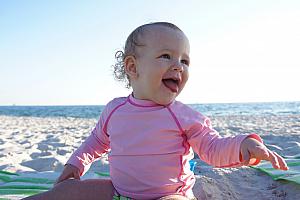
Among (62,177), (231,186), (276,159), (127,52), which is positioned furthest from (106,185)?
(231,186)

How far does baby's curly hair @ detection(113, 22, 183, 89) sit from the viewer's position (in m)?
1.62

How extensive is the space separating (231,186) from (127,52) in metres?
1.11

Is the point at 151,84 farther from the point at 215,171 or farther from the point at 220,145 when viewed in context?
the point at 215,171

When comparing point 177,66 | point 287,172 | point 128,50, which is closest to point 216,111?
point 287,172

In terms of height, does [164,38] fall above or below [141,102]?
above

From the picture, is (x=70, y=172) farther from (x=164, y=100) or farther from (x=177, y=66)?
(x=177, y=66)

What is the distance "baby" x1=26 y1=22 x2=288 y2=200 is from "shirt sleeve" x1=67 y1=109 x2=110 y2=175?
148 mm

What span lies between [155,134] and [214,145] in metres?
0.23

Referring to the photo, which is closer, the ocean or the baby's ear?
the baby's ear

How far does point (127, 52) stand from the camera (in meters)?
1.68

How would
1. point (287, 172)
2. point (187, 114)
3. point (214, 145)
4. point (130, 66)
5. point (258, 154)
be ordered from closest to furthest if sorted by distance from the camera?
point (258, 154), point (214, 145), point (187, 114), point (130, 66), point (287, 172)

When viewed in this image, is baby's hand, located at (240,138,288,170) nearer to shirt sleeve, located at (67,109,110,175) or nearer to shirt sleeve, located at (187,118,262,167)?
shirt sleeve, located at (187,118,262,167)

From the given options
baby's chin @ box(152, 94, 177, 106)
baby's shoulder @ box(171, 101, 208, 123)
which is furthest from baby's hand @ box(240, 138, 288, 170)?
baby's chin @ box(152, 94, 177, 106)

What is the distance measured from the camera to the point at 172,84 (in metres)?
1.55
